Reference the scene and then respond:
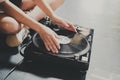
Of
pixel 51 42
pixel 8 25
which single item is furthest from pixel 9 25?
pixel 51 42

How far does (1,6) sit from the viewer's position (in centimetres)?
125

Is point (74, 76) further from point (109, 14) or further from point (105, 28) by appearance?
point (109, 14)

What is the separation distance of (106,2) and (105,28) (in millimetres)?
722

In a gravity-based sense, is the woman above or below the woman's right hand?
above

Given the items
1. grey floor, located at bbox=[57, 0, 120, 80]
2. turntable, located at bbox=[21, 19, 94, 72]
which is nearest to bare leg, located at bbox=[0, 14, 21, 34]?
turntable, located at bbox=[21, 19, 94, 72]

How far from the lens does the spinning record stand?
1130 millimetres

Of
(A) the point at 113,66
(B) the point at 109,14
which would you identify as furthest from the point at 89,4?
(A) the point at 113,66

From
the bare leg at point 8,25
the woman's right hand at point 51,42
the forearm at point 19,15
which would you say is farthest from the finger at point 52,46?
the bare leg at point 8,25

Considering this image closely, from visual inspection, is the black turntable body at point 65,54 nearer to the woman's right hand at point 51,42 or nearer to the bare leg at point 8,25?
the woman's right hand at point 51,42

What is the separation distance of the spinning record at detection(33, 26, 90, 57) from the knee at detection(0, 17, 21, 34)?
14 centimetres

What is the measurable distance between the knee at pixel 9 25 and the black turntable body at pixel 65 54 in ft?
0.44

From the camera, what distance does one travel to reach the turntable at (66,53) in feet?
3.62

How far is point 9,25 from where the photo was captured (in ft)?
4.05

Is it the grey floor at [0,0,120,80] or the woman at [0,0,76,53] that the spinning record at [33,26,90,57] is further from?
the grey floor at [0,0,120,80]
